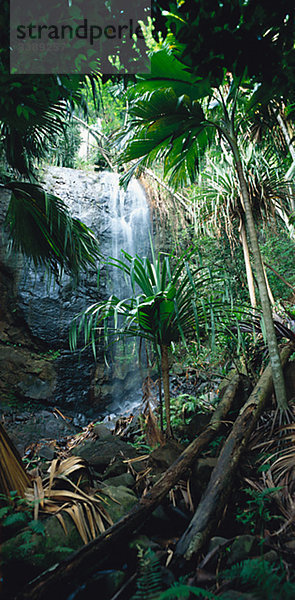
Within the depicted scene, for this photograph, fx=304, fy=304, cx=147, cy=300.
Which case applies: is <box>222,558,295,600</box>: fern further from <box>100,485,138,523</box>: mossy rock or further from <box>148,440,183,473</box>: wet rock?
<box>148,440,183,473</box>: wet rock

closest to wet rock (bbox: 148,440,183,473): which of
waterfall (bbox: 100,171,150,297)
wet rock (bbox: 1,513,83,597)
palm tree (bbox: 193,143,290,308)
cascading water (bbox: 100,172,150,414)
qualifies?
wet rock (bbox: 1,513,83,597)

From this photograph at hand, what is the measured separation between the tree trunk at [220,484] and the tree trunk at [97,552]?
0.20 metres

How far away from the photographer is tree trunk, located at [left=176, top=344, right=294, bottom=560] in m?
1.33

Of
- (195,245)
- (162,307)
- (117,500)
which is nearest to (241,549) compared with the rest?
(117,500)

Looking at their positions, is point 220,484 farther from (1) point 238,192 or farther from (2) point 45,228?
(1) point 238,192

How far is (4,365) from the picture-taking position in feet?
18.5

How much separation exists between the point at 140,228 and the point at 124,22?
589cm

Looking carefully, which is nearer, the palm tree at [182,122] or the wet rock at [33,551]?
the wet rock at [33,551]

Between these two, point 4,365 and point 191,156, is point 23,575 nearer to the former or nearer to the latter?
point 191,156

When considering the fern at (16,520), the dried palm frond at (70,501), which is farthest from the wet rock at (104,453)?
the fern at (16,520)

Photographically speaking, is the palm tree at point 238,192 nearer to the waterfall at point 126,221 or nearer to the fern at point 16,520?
the waterfall at point 126,221

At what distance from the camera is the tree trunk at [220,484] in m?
1.33

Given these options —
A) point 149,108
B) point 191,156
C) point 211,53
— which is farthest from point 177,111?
point 211,53

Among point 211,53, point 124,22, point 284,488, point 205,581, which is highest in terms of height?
point 124,22
